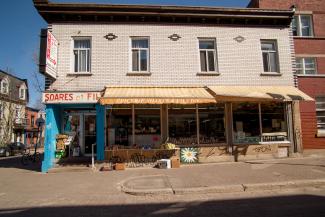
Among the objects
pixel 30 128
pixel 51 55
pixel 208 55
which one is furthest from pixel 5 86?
pixel 208 55

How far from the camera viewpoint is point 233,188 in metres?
8.98

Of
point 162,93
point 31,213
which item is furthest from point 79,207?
point 162,93

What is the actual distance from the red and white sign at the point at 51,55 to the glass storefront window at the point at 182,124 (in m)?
6.25

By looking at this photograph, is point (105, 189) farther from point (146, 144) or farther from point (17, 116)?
point (17, 116)

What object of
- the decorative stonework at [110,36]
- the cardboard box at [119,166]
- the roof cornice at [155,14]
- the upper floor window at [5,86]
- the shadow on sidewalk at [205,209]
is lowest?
the shadow on sidewalk at [205,209]

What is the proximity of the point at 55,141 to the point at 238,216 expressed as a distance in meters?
11.2

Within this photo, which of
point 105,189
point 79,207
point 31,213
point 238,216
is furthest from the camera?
point 105,189

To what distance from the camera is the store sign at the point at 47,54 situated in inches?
518

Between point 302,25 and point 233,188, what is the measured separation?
15.2 m

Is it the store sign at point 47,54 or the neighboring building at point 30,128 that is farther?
the neighboring building at point 30,128

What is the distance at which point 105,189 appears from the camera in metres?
9.58

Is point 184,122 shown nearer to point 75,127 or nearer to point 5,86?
point 75,127

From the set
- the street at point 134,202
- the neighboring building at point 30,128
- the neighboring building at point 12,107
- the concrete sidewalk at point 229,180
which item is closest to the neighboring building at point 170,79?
the concrete sidewalk at point 229,180

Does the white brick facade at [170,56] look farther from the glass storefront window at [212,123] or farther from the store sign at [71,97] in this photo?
the glass storefront window at [212,123]
